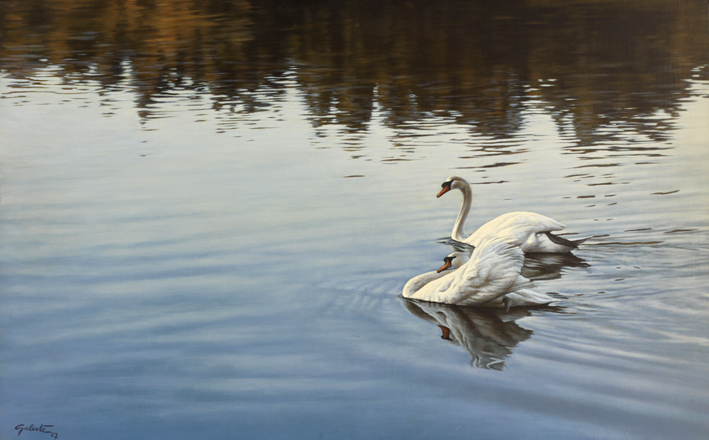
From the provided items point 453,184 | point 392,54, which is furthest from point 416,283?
point 392,54

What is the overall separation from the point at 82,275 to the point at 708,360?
268cm

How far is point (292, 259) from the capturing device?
9.63 ft

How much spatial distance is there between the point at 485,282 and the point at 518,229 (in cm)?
38

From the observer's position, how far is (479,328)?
265 centimetres

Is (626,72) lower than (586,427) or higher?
higher

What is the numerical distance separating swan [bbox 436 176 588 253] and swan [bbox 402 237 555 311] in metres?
0.16

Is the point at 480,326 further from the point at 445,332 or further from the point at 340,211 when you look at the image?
the point at 340,211

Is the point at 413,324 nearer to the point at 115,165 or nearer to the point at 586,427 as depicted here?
the point at 586,427

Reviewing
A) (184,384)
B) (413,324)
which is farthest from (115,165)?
(413,324)

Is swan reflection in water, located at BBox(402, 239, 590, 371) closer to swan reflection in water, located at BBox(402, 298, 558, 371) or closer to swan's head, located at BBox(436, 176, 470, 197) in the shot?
swan reflection in water, located at BBox(402, 298, 558, 371)

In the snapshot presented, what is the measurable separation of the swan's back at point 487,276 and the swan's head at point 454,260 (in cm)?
11
